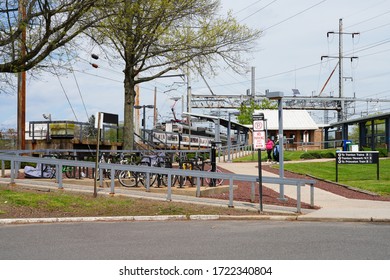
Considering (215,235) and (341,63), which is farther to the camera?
(341,63)

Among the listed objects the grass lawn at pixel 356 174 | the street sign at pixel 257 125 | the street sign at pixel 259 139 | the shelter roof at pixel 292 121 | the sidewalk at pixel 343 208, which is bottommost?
the sidewalk at pixel 343 208

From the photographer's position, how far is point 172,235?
1051cm

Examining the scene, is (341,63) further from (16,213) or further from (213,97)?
(16,213)

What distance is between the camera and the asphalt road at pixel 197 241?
830cm

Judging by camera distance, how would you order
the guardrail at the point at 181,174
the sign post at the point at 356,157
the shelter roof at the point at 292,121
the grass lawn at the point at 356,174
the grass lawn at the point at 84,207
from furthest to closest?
the shelter roof at the point at 292,121 < the sign post at the point at 356,157 < the grass lawn at the point at 356,174 < the guardrail at the point at 181,174 < the grass lawn at the point at 84,207

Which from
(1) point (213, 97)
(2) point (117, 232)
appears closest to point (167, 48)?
(2) point (117, 232)

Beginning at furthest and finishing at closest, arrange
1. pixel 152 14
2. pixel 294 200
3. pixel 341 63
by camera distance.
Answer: pixel 341 63
pixel 152 14
pixel 294 200

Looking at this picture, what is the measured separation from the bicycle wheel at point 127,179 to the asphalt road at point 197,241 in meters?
5.48

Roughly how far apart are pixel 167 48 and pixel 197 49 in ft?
4.91

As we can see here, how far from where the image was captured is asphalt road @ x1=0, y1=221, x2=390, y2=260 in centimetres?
830

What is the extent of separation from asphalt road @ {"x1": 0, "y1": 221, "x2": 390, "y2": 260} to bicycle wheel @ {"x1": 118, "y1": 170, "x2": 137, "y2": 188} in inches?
216

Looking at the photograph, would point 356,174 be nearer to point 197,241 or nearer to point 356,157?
point 356,157

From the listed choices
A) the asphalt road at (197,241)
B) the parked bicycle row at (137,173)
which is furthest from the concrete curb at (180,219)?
the parked bicycle row at (137,173)

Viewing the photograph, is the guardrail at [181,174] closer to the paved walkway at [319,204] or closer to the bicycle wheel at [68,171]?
the paved walkway at [319,204]
